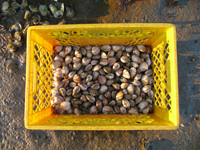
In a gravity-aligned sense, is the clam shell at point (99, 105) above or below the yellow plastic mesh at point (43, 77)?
below

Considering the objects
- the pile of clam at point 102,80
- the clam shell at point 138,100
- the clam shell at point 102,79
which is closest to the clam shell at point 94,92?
the pile of clam at point 102,80

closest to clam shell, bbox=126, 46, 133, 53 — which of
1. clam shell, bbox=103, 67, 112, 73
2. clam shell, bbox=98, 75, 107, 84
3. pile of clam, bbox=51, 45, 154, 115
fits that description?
pile of clam, bbox=51, 45, 154, 115

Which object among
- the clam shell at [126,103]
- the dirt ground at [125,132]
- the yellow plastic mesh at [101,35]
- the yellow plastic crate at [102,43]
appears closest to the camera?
the yellow plastic crate at [102,43]

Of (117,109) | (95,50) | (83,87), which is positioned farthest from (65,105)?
(95,50)

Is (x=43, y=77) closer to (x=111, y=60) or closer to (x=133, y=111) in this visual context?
(x=111, y=60)

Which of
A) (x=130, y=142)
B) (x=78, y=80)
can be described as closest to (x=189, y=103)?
(x=130, y=142)

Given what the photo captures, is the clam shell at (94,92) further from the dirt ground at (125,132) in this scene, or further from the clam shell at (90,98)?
the dirt ground at (125,132)
